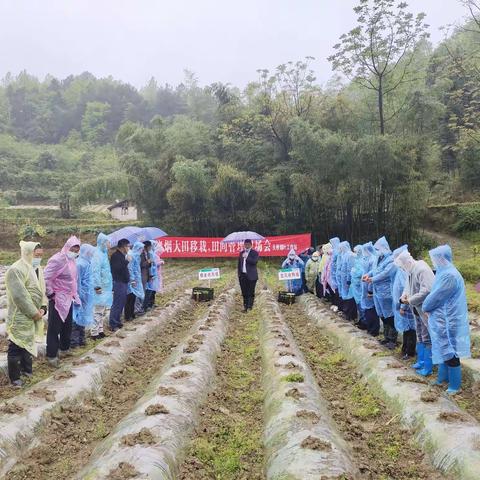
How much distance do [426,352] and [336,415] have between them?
1823mm

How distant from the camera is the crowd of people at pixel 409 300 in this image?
511cm

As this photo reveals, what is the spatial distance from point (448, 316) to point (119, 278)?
18.4 feet

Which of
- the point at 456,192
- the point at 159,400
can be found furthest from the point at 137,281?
the point at 456,192

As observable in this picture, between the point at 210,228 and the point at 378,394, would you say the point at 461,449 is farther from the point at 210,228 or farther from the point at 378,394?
the point at 210,228

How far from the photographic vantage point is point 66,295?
6.41 m

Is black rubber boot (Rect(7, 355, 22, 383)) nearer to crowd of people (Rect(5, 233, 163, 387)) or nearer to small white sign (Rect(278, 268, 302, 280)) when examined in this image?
crowd of people (Rect(5, 233, 163, 387))

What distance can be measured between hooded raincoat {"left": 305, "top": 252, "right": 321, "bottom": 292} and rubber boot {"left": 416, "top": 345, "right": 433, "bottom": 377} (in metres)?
6.75

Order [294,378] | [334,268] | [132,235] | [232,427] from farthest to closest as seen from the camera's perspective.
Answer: [132,235], [334,268], [294,378], [232,427]

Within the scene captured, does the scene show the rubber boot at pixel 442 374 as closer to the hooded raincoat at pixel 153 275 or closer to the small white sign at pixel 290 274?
the hooded raincoat at pixel 153 275

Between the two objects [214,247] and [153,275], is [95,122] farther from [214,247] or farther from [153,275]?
[153,275]

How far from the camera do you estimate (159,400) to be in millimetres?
4621

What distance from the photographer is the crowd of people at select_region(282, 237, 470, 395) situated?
5113mm

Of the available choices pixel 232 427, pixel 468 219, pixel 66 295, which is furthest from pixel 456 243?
pixel 232 427

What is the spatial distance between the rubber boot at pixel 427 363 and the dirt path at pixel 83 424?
11.3ft
